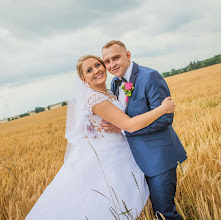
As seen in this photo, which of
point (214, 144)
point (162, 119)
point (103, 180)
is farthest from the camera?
point (214, 144)

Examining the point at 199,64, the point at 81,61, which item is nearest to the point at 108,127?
the point at 81,61

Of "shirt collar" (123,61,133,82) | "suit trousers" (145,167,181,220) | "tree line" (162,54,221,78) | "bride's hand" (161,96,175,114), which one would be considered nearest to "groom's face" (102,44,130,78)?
"shirt collar" (123,61,133,82)

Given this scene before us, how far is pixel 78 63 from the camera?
2062mm

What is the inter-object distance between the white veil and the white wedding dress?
0.34 ft

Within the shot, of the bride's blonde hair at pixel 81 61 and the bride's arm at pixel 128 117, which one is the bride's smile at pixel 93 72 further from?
the bride's arm at pixel 128 117

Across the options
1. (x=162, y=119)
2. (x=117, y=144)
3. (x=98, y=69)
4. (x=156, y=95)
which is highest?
(x=98, y=69)

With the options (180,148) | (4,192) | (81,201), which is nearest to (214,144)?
(180,148)

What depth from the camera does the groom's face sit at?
Answer: 1795 millimetres

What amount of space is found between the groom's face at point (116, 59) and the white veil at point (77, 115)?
15.1 inches

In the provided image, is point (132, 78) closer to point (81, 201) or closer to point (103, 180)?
point (103, 180)

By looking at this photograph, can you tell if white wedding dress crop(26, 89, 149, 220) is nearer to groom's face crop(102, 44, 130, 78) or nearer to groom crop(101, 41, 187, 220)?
groom crop(101, 41, 187, 220)

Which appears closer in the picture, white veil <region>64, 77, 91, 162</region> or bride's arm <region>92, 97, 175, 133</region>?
bride's arm <region>92, 97, 175, 133</region>

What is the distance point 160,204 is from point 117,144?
62cm

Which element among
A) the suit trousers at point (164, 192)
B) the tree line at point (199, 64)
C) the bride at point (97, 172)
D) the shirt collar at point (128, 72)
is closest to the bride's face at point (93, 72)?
the bride at point (97, 172)
